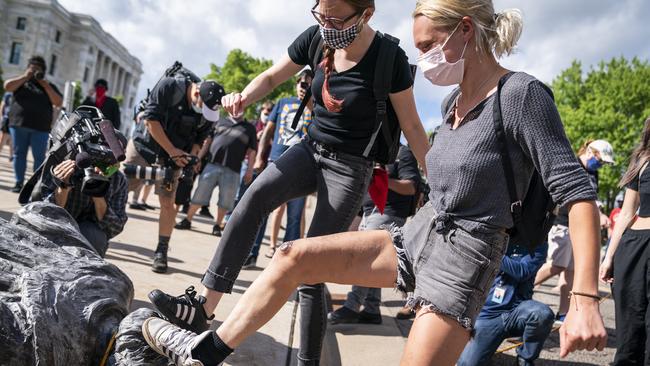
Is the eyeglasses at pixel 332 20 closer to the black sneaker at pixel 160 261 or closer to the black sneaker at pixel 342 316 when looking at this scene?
the black sneaker at pixel 342 316

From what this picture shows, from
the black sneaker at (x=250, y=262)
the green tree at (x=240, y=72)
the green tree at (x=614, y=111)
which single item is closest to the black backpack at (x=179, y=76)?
the black sneaker at (x=250, y=262)

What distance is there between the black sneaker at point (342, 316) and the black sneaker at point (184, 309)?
6.99 feet

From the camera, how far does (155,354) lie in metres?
2.36

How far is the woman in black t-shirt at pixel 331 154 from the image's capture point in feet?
9.73

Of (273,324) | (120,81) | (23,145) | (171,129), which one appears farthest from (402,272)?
(120,81)

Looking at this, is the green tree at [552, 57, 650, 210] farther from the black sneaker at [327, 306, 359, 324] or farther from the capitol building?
the capitol building

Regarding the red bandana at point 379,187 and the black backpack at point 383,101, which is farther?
the red bandana at point 379,187

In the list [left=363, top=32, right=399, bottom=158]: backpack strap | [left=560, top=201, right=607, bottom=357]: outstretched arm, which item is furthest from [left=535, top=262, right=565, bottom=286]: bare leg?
[left=560, top=201, right=607, bottom=357]: outstretched arm

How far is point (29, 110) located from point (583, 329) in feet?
27.6

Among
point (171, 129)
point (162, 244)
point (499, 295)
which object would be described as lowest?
point (162, 244)

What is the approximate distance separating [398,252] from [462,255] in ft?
1.02

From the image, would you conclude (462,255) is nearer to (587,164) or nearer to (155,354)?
(155,354)

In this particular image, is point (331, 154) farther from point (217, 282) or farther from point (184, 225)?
point (184, 225)

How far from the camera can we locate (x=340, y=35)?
9.97ft
